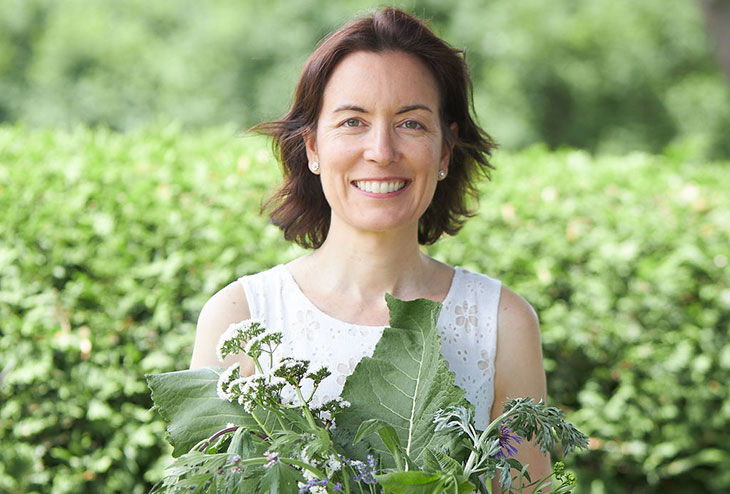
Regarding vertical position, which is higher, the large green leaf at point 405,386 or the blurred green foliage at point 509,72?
the blurred green foliage at point 509,72

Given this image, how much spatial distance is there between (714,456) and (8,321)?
2.72 m

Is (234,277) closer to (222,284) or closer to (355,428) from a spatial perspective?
(222,284)

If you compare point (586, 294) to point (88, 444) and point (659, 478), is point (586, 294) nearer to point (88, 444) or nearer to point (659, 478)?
point (659, 478)

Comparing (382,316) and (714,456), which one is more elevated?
(382,316)

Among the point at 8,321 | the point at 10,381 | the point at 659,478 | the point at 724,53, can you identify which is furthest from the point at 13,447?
the point at 724,53

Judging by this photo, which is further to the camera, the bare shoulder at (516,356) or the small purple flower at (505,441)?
the bare shoulder at (516,356)

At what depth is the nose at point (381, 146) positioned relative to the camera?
1.87m

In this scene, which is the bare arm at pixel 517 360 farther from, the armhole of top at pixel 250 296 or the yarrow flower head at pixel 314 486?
the yarrow flower head at pixel 314 486

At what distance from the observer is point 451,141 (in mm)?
2086

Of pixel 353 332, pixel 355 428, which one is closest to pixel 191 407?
pixel 355 428

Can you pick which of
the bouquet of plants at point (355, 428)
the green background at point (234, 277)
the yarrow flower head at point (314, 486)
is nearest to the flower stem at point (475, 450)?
the bouquet of plants at point (355, 428)

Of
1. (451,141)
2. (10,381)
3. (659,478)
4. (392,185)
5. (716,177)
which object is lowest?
(659,478)

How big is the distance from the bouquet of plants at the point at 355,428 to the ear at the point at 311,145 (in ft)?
1.78

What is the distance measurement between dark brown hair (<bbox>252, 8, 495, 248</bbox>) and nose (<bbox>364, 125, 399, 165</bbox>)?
184 millimetres
